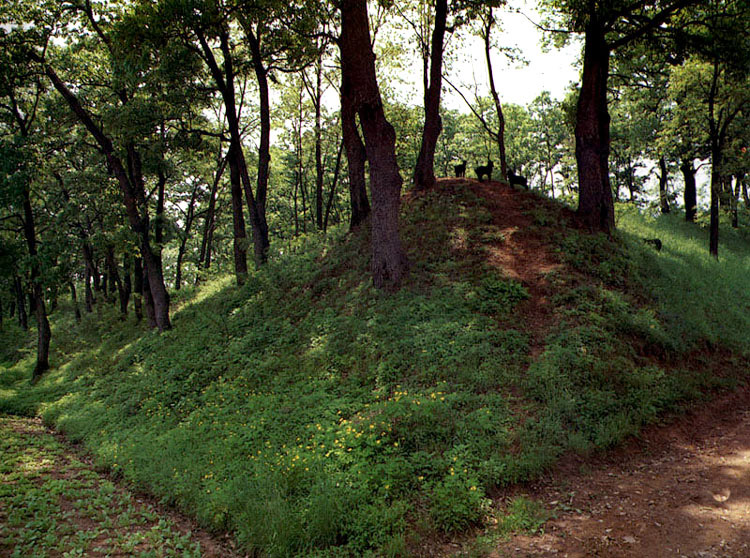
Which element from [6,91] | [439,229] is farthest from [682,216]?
[6,91]

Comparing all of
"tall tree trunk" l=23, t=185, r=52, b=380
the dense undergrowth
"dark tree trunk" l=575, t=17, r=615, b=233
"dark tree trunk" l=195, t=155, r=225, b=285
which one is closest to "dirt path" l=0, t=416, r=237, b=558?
the dense undergrowth

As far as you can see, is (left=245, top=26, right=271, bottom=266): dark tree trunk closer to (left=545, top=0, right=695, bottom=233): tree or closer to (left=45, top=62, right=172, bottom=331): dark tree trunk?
(left=45, top=62, right=172, bottom=331): dark tree trunk

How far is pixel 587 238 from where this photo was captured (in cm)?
1299

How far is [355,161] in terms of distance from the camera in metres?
16.2

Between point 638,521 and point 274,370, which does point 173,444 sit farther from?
point 638,521

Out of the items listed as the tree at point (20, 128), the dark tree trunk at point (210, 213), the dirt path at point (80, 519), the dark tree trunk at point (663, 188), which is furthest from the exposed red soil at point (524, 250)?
the dark tree trunk at point (663, 188)

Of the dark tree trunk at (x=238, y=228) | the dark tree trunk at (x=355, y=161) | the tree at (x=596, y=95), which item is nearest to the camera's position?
the tree at (x=596, y=95)

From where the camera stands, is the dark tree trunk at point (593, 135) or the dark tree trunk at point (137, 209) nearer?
the dark tree trunk at point (593, 135)

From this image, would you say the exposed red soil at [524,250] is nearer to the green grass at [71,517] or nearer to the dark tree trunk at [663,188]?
the green grass at [71,517]

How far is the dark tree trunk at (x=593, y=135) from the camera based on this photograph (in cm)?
1348

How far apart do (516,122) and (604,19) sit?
29.2 m

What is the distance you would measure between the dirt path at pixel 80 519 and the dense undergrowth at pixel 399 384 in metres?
0.35

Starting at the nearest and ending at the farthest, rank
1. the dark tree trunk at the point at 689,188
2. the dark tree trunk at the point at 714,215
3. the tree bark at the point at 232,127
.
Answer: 1. the tree bark at the point at 232,127
2. the dark tree trunk at the point at 714,215
3. the dark tree trunk at the point at 689,188

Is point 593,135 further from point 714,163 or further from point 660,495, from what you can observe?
point 660,495
